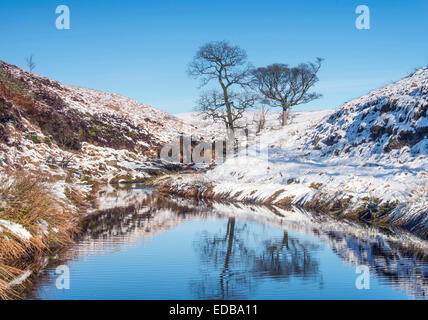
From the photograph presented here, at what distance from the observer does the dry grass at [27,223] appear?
7121mm

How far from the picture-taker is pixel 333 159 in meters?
20.3

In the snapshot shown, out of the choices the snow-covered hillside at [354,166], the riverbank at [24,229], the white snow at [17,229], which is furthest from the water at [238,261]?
the snow-covered hillside at [354,166]

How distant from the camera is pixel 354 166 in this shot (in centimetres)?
1695

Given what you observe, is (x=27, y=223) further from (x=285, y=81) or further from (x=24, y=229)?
(x=285, y=81)

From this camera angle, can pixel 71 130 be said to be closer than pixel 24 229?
No

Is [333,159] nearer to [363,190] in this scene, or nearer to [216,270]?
[363,190]

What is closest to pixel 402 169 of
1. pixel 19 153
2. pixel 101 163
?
pixel 19 153

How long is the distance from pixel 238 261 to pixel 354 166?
10708mm

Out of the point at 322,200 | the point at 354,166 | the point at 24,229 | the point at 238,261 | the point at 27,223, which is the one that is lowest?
the point at 238,261

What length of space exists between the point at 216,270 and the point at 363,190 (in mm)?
7520

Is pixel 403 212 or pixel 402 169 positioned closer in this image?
pixel 403 212

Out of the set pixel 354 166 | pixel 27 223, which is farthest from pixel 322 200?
pixel 27 223

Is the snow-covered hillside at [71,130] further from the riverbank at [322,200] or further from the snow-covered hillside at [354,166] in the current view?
the snow-covered hillside at [354,166]

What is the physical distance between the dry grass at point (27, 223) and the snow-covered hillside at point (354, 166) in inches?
331
